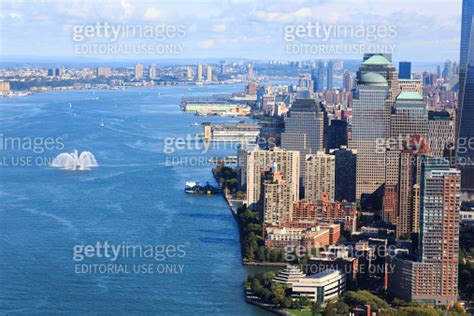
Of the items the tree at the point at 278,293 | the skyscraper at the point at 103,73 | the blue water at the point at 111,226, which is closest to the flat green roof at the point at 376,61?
the blue water at the point at 111,226

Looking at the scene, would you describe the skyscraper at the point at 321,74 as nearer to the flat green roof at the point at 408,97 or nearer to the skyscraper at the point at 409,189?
the flat green roof at the point at 408,97

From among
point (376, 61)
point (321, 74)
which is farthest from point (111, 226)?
point (321, 74)

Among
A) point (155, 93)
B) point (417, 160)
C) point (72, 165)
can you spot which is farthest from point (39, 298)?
point (155, 93)

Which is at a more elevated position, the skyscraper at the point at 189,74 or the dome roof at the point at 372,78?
the skyscraper at the point at 189,74

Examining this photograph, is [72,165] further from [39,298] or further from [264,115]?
[264,115]

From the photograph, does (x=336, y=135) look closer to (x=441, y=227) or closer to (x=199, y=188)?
(x=199, y=188)
